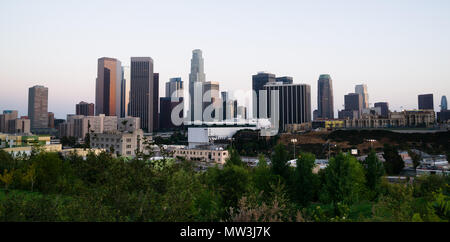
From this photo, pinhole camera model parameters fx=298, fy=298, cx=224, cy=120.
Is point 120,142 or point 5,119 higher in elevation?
point 5,119

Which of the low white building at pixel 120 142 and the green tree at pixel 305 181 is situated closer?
the green tree at pixel 305 181

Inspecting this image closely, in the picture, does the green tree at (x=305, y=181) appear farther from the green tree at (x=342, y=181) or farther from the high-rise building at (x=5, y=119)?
the high-rise building at (x=5, y=119)

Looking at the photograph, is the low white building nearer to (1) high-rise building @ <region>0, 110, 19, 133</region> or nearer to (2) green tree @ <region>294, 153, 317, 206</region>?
(2) green tree @ <region>294, 153, 317, 206</region>

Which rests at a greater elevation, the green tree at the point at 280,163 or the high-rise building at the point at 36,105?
the high-rise building at the point at 36,105

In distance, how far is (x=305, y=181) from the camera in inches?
1129

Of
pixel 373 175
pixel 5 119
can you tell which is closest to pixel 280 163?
pixel 373 175

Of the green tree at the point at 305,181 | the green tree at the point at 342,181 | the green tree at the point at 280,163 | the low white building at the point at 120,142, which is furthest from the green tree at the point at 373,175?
the low white building at the point at 120,142

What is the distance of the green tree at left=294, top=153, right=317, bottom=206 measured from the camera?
28594 mm

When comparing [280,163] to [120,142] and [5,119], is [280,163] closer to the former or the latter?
[120,142]

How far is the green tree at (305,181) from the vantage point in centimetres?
2859

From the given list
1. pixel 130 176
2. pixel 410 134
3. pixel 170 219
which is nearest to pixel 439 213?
pixel 170 219
